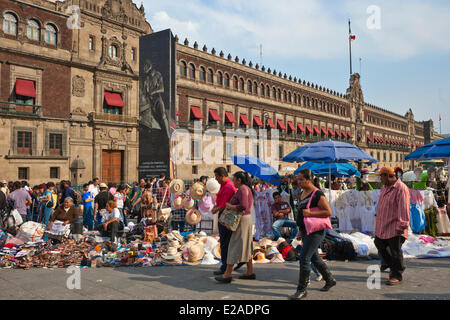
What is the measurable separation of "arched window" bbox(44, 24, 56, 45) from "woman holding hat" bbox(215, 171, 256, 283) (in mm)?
24555

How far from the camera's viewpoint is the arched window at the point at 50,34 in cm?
2447

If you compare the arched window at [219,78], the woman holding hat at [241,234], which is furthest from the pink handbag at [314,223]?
the arched window at [219,78]

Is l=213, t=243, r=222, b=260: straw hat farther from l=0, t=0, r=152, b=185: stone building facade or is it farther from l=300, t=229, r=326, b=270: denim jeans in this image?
l=0, t=0, r=152, b=185: stone building facade

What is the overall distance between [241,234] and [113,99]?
2488cm

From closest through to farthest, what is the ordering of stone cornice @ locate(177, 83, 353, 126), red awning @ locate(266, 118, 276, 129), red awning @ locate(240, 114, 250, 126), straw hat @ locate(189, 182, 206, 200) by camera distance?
straw hat @ locate(189, 182, 206, 200) < stone cornice @ locate(177, 83, 353, 126) < red awning @ locate(240, 114, 250, 126) < red awning @ locate(266, 118, 276, 129)

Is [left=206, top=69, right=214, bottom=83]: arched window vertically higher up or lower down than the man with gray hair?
higher up

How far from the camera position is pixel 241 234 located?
5.24 m

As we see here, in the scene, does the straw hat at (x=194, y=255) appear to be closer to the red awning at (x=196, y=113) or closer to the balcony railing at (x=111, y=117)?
the balcony railing at (x=111, y=117)

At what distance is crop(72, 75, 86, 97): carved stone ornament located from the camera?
2569 centimetres

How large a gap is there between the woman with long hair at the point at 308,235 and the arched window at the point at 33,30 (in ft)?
83.0

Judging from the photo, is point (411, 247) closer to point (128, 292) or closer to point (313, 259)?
point (313, 259)

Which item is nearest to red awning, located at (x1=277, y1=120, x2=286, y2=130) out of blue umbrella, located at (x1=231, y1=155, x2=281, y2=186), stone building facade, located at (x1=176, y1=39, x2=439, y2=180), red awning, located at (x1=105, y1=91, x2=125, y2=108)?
stone building facade, located at (x1=176, y1=39, x2=439, y2=180)

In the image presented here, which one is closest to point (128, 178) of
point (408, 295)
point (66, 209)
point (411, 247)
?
point (66, 209)
